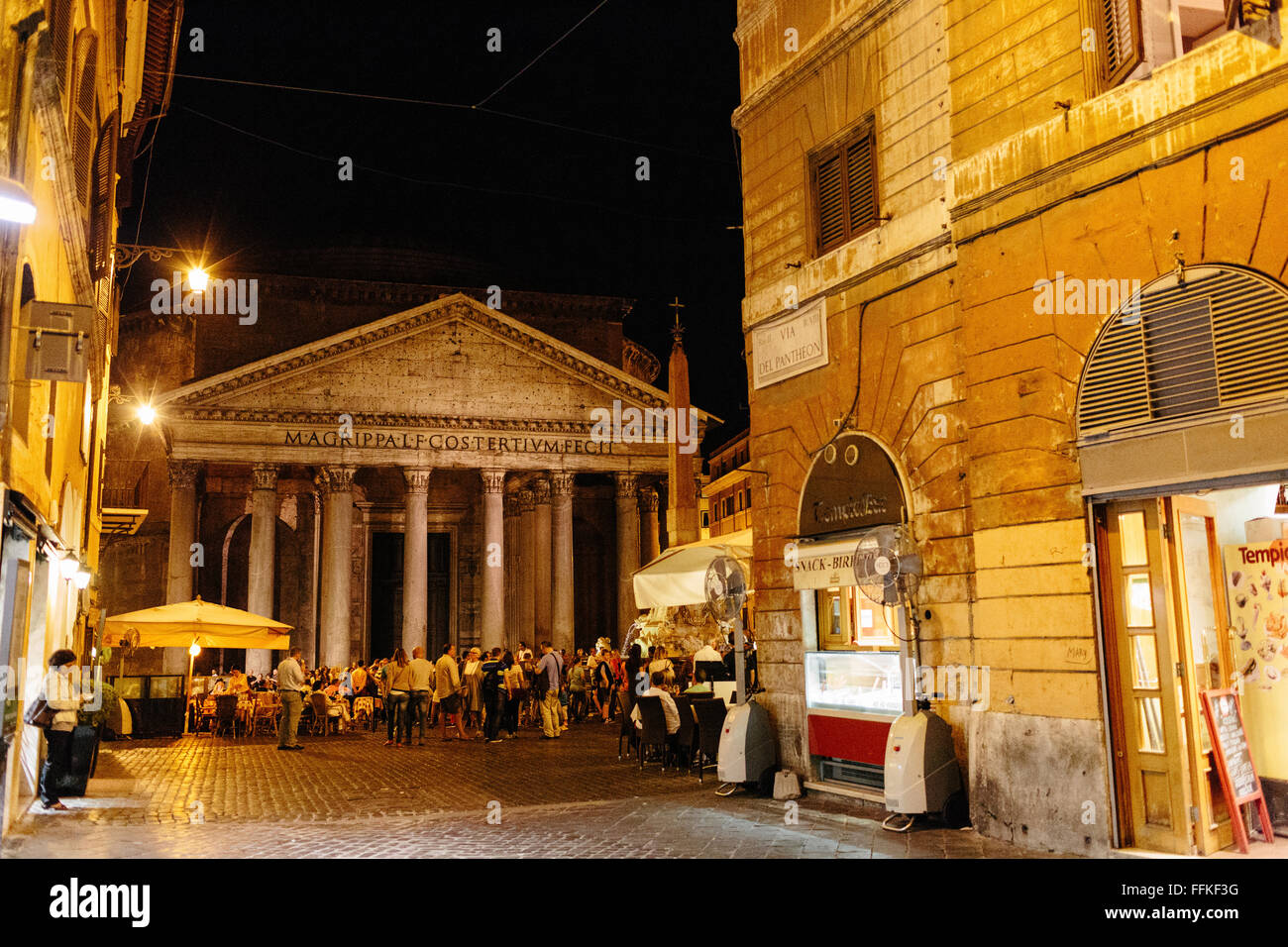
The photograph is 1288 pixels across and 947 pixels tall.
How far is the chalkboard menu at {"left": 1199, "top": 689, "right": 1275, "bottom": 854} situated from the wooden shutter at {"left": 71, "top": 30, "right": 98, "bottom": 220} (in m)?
10.1

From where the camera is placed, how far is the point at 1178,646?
6.62m

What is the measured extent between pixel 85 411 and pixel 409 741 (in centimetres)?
720

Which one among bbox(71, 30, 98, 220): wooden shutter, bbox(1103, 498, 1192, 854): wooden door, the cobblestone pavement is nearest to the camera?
bbox(1103, 498, 1192, 854): wooden door

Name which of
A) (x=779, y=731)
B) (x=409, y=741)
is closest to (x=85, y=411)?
(x=409, y=741)

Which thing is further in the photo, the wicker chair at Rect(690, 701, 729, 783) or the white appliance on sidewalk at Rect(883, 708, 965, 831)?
the wicker chair at Rect(690, 701, 729, 783)

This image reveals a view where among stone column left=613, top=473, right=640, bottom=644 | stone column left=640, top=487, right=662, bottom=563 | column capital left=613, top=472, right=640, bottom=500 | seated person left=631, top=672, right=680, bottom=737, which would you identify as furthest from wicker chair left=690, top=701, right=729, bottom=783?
stone column left=640, top=487, right=662, bottom=563

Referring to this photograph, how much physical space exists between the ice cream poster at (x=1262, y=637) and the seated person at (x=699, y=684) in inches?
302

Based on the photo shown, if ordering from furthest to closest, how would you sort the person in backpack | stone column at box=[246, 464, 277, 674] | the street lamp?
stone column at box=[246, 464, 277, 674] < the person in backpack < the street lamp

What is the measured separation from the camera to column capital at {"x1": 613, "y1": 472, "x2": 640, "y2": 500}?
110 ft

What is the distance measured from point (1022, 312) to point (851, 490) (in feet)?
8.19

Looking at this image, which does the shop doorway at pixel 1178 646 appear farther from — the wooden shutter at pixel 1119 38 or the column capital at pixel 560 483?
the column capital at pixel 560 483

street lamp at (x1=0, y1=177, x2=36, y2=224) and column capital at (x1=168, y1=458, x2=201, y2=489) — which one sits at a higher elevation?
column capital at (x1=168, y1=458, x2=201, y2=489)

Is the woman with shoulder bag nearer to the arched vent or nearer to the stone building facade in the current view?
the stone building facade

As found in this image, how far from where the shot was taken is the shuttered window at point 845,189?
9.66 meters
